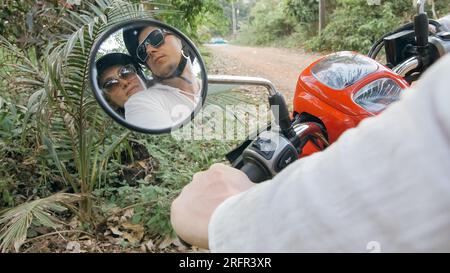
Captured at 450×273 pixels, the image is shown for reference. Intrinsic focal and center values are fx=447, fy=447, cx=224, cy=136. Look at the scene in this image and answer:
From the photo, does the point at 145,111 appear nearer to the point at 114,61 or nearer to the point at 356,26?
the point at 114,61

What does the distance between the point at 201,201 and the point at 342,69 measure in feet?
1.87

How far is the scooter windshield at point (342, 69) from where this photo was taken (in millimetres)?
1086

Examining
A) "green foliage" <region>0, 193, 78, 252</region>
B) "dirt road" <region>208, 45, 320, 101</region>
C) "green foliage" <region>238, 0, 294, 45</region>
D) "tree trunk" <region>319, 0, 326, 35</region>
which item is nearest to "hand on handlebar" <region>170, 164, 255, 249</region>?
"green foliage" <region>0, 193, 78, 252</region>

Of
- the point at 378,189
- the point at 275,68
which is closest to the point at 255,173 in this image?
the point at 378,189

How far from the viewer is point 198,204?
0.72 metres

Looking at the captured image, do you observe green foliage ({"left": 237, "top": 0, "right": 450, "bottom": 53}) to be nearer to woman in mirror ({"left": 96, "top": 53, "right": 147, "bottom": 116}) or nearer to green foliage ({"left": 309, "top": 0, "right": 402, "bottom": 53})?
green foliage ({"left": 309, "top": 0, "right": 402, "bottom": 53})

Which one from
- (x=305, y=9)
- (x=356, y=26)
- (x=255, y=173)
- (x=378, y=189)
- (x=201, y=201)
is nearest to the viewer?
(x=378, y=189)

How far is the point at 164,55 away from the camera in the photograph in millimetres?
935

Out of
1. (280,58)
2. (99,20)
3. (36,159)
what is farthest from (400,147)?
(280,58)

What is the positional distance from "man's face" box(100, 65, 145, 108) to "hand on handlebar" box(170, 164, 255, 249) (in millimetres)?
256

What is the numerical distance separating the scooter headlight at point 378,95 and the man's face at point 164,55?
17.2 inches

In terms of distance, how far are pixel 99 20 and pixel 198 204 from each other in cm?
184

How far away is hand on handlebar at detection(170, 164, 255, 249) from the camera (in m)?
0.69
